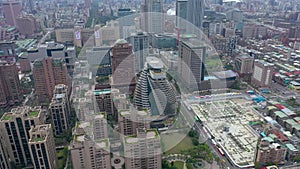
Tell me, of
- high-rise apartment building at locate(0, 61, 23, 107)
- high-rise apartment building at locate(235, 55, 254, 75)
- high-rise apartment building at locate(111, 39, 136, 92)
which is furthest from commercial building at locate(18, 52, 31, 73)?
high-rise apartment building at locate(235, 55, 254, 75)

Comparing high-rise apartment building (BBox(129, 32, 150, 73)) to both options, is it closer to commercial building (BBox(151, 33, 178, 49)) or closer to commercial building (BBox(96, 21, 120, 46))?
commercial building (BBox(151, 33, 178, 49))

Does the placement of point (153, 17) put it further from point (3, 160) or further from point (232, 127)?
point (3, 160)

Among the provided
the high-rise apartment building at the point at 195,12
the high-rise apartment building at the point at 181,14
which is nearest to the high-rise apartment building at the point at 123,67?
the high-rise apartment building at the point at 181,14

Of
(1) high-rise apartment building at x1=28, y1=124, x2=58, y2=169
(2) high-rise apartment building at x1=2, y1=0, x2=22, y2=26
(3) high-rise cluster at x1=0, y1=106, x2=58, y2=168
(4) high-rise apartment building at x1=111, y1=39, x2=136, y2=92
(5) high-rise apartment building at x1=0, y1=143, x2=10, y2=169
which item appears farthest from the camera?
(2) high-rise apartment building at x1=2, y1=0, x2=22, y2=26

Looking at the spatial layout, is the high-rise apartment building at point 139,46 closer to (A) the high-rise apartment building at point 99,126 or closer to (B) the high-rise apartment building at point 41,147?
(A) the high-rise apartment building at point 99,126

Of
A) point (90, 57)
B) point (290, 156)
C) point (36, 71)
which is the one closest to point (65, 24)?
point (90, 57)

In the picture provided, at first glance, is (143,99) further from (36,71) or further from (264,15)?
(264,15)
